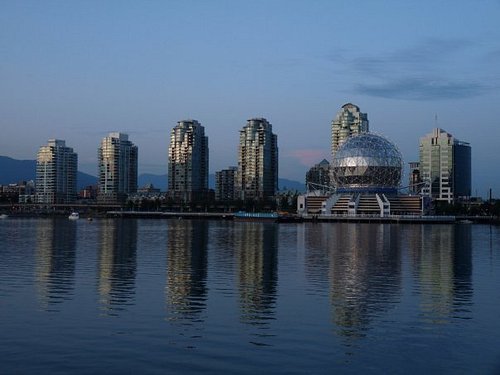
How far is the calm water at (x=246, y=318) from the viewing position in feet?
61.0

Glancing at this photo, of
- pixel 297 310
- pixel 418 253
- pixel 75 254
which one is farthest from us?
pixel 418 253

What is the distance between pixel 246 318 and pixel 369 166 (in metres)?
170

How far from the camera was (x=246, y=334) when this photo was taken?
71.6 feet

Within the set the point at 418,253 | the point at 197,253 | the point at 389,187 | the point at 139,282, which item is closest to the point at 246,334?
the point at 139,282

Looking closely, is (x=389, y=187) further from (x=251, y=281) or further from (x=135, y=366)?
(x=135, y=366)

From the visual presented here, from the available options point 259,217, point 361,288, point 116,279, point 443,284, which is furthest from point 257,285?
point 259,217

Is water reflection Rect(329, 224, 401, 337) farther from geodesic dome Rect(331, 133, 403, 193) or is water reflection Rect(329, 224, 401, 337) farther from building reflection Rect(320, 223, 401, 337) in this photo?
geodesic dome Rect(331, 133, 403, 193)

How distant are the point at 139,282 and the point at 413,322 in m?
14.9

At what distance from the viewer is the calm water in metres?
18.6

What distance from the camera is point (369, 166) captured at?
625 feet

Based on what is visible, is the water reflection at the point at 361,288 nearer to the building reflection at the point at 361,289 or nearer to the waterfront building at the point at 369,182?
the building reflection at the point at 361,289

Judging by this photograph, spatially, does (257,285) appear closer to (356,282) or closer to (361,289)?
(361,289)

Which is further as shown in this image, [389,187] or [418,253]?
[389,187]

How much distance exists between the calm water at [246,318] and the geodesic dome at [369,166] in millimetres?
148283
